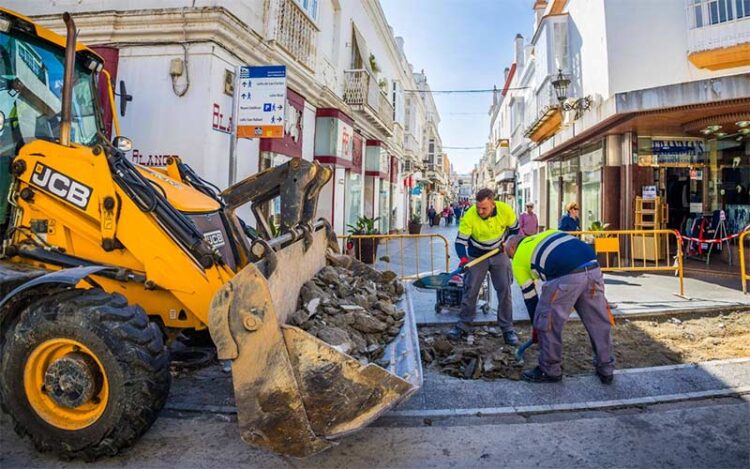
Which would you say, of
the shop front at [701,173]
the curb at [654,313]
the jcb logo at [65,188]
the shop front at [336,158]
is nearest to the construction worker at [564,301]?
the curb at [654,313]

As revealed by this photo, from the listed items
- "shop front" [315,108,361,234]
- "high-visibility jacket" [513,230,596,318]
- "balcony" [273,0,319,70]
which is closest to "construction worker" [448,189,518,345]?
"high-visibility jacket" [513,230,596,318]

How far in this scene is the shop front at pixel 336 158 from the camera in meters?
11.3

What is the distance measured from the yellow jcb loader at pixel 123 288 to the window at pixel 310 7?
257 inches

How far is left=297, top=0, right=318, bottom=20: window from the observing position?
9.64 metres

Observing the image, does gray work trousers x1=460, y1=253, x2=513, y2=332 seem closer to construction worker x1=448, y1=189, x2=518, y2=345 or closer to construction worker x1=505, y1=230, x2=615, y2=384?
construction worker x1=448, y1=189, x2=518, y2=345

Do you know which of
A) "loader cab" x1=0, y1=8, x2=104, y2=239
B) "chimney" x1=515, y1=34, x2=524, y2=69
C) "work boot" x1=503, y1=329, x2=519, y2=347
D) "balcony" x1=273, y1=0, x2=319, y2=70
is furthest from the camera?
"chimney" x1=515, y1=34, x2=524, y2=69

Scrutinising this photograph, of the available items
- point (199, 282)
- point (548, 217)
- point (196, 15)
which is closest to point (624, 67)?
point (548, 217)

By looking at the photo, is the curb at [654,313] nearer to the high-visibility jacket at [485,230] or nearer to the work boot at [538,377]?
the high-visibility jacket at [485,230]

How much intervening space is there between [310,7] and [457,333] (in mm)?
8373

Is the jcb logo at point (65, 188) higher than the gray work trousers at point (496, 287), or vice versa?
the jcb logo at point (65, 188)

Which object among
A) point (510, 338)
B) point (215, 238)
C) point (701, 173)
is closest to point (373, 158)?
point (701, 173)

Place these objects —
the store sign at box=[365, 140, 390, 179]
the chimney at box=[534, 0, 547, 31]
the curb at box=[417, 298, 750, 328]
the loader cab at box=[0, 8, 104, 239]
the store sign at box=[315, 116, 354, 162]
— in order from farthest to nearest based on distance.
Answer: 1. the chimney at box=[534, 0, 547, 31]
2. the store sign at box=[365, 140, 390, 179]
3. the store sign at box=[315, 116, 354, 162]
4. the curb at box=[417, 298, 750, 328]
5. the loader cab at box=[0, 8, 104, 239]

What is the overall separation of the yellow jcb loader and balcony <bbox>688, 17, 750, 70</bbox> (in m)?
11.7

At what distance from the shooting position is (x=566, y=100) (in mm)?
14227
